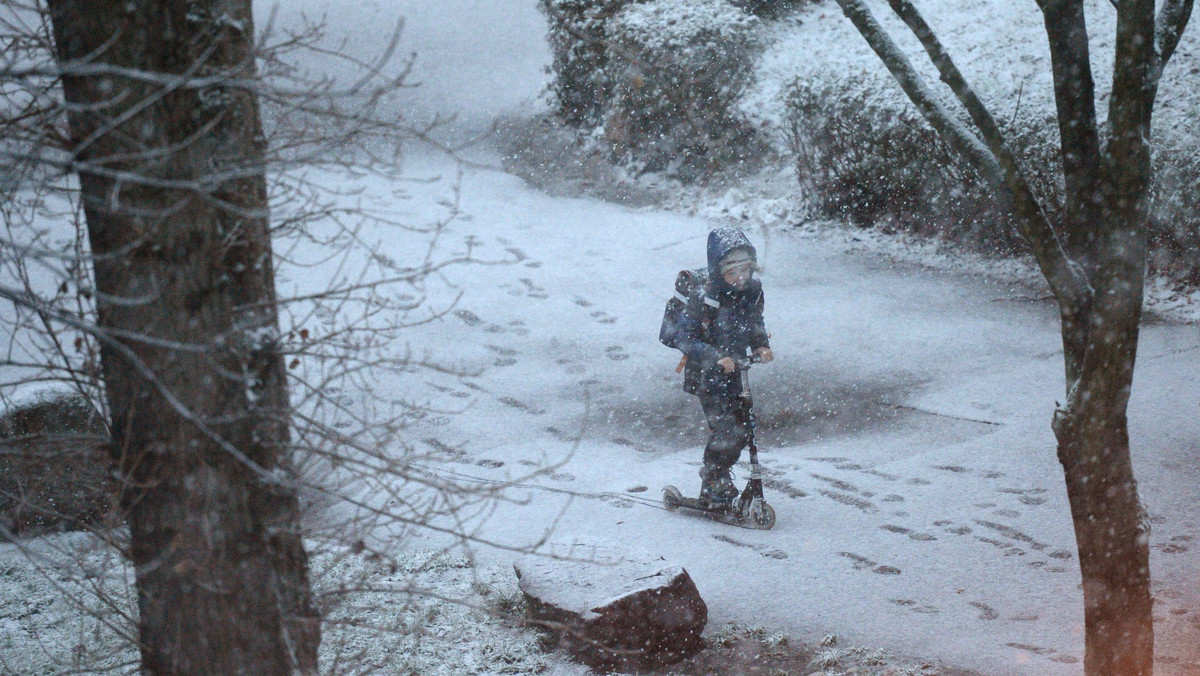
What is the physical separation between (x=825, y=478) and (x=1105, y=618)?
9.50 ft

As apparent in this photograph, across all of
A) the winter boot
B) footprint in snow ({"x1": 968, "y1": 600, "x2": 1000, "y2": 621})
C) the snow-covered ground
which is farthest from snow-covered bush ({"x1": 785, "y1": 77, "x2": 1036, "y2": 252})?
footprint in snow ({"x1": 968, "y1": 600, "x2": 1000, "y2": 621})

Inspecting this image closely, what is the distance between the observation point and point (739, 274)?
5426 millimetres

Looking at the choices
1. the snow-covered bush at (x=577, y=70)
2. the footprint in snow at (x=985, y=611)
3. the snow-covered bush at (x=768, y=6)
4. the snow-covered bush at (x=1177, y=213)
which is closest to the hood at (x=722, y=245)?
the footprint in snow at (x=985, y=611)

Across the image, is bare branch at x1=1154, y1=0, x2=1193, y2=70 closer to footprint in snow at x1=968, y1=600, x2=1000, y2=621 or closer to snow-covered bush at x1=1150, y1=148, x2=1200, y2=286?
footprint in snow at x1=968, y1=600, x2=1000, y2=621

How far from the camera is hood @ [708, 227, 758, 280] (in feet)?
17.5

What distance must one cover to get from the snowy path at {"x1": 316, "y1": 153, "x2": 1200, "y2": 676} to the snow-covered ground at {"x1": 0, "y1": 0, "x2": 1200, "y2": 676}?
2cm

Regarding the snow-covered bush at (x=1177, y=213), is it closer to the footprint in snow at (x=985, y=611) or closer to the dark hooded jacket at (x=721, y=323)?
the dark hooded jacket at (x=721, y=323)

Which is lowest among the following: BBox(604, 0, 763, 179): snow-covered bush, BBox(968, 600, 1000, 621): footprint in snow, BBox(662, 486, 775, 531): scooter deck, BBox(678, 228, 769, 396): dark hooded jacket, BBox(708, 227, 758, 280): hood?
BBox(968, 600, 1000, 621): footprint in snow

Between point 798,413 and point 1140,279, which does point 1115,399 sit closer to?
point 1140,279

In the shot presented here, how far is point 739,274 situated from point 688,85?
23.4 ft

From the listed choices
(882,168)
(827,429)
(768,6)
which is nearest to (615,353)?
(827,429)

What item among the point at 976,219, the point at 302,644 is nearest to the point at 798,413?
the point at 976,219

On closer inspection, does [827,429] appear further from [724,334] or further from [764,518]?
[724,334]

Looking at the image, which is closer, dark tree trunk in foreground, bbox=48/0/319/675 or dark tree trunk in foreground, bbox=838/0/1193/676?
dark tree trunk in foreground, bbox=48/0/319/675
